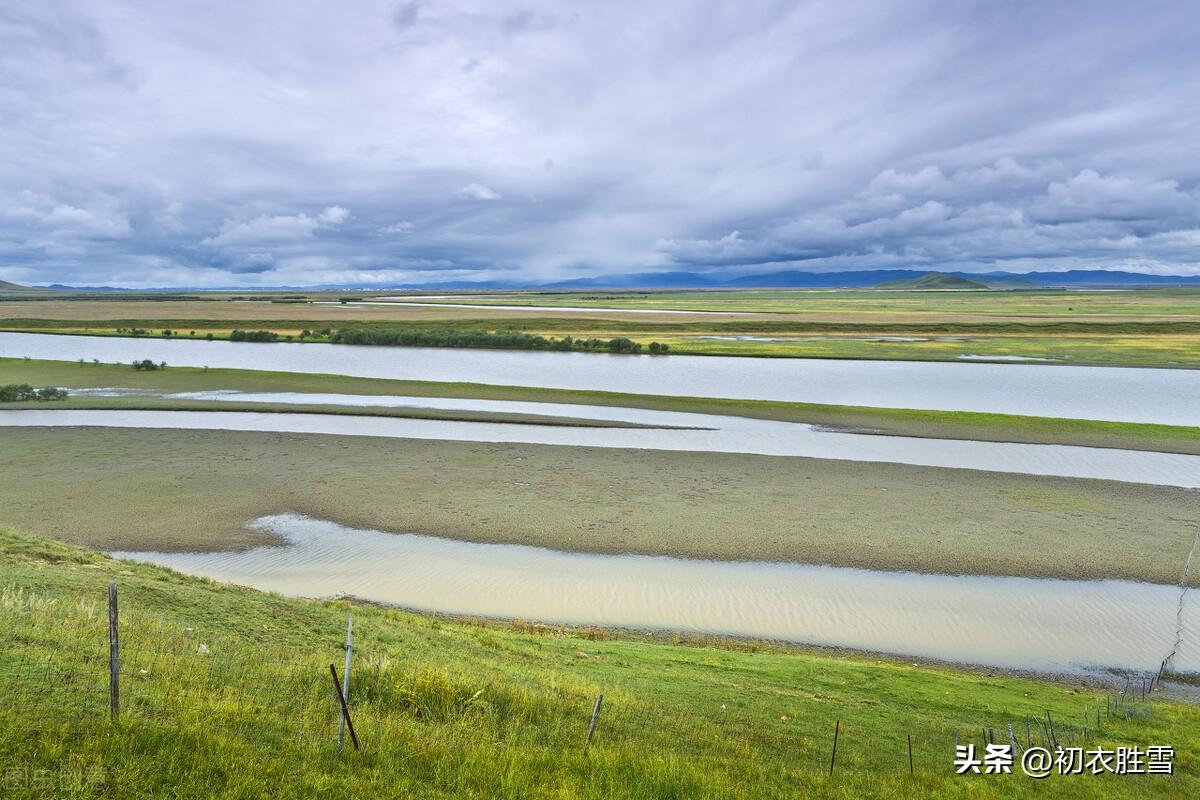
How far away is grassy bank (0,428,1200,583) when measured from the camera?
69.0 feet

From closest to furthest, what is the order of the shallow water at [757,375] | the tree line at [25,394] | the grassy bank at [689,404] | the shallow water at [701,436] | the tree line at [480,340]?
the shallow water at [701,436] < the grassy bank at [689,404] < the tree line at [25,394] < the shallow water at [757,375] < the tree line at [480,340]

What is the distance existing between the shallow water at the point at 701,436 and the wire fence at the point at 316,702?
71.3 ft

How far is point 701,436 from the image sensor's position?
36.5 m

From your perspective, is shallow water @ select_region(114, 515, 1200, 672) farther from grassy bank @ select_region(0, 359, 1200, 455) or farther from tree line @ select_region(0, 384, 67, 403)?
tree line @ select_region(0, 384, 67, 403)

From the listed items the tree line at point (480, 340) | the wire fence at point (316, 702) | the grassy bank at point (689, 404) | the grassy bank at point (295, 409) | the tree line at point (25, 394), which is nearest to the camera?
the wire fence at point (316, 702)

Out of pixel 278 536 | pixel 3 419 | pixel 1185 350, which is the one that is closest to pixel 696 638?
pixel 278 536

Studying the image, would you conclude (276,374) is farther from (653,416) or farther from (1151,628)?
(1151,628)

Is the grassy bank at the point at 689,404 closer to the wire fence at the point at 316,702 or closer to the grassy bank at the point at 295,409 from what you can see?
the grassy bank at the point at 295,409

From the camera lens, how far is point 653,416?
4231cm

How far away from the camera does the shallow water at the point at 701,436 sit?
30.7 m

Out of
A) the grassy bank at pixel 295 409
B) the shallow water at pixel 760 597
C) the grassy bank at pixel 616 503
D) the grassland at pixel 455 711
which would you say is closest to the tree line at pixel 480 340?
the grassy bank at pixel 295 409

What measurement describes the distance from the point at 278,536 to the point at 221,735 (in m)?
16.5

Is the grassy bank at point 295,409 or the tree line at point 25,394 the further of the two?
the tree line at point 25,394

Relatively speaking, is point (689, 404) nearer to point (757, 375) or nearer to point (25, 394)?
point (757, 375)
